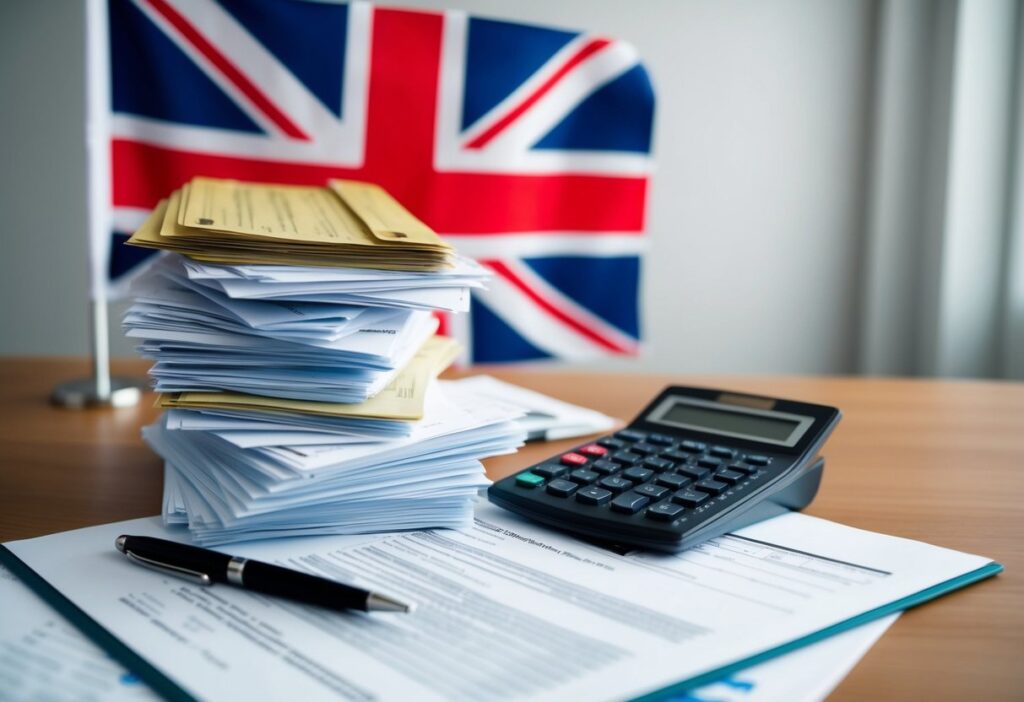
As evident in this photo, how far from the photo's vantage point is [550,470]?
0.56 m

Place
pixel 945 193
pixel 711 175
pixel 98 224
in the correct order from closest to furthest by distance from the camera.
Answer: pixel 98 224 < pixel 945 193 < pixel 711 175

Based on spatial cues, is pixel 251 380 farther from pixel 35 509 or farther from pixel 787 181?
pixel 787 181

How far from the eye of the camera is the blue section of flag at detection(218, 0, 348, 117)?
1.29 meters

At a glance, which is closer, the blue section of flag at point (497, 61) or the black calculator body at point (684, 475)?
the black calculator body at point (684, 475)

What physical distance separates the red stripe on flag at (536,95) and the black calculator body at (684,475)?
826 millimetres

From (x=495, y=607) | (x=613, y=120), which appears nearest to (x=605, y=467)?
(x=495, y=607)

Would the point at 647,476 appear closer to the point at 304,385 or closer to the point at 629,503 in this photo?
the point at 629,503

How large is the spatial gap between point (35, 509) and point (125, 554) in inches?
5.4

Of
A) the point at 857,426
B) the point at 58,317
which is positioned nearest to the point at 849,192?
the point at 857,426

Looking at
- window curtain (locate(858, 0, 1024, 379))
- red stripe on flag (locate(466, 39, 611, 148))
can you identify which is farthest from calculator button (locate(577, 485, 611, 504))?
window curtain (locate(858, 0, 1024, 379))

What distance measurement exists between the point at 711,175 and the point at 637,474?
1.76 metres

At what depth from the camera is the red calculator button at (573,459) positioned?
0.57 m

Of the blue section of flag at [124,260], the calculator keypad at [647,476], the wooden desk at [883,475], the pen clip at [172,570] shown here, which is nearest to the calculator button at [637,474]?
the calculator keypad at [647,476]

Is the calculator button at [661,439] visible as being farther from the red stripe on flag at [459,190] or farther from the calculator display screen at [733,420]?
the red stripe on flag at [459,190]
